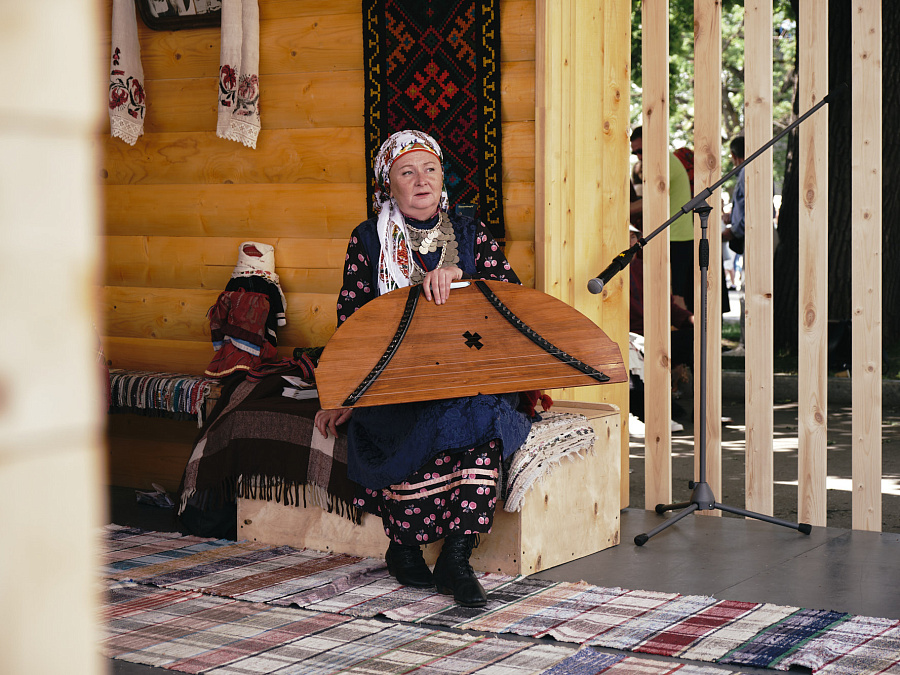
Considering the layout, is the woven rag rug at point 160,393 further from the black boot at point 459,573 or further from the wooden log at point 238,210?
the black boot at point 459,573

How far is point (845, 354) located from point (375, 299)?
15.1 ft

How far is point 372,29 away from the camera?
3945 mm

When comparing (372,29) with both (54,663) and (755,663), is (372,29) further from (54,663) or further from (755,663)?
(54,663)

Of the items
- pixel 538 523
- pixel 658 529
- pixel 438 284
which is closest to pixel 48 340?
pixel 438 284

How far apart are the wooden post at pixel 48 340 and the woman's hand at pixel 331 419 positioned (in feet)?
8.20

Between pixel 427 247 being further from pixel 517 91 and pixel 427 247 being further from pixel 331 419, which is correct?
pixel 517 91

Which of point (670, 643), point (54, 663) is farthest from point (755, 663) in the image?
point (54, 663)

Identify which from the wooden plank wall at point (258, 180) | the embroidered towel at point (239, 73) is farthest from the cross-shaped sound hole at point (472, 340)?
the embroidered towel at point (239, 73)

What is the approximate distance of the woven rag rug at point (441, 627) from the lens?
2400mm

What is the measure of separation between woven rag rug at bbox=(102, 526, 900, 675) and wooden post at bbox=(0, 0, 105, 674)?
1685 mm

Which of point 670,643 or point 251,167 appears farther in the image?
point 251,167

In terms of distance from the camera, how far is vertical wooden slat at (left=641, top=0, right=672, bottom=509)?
3.77 m

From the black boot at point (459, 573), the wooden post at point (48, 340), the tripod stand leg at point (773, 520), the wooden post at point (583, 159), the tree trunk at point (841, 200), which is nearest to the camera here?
the wooden post at point (48, 340)

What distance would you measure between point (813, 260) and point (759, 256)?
169mm
